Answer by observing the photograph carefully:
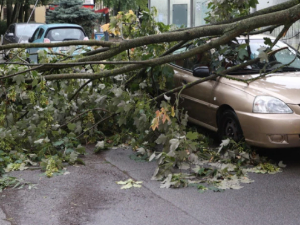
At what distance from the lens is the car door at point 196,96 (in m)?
7.54

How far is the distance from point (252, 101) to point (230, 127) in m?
0.64

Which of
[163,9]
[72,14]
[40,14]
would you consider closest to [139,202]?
[163,9]

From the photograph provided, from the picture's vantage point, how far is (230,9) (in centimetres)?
750

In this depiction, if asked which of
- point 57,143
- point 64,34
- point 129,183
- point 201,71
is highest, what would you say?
point 201,71

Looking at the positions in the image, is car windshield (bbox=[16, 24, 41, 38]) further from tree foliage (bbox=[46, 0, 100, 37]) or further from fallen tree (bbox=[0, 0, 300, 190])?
tree foliage (bbox=[46, 0, 100, 37])

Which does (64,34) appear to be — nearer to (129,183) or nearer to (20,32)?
(20,32)

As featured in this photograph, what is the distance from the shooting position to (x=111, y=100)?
798 cm

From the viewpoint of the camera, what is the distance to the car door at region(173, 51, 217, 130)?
24.7ft

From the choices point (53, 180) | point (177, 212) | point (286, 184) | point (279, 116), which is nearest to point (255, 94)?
point (279, 116)

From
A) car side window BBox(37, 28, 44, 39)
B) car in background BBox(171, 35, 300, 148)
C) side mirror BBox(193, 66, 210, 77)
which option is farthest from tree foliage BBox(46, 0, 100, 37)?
side mirror BBox(193, 66, 210, 77)

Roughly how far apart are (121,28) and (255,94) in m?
2.82

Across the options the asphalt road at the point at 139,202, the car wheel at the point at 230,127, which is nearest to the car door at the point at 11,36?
the car wheel at the point at 230,127

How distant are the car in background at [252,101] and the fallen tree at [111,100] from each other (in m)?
0.26

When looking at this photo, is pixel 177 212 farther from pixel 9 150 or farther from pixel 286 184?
pixel 9 150
